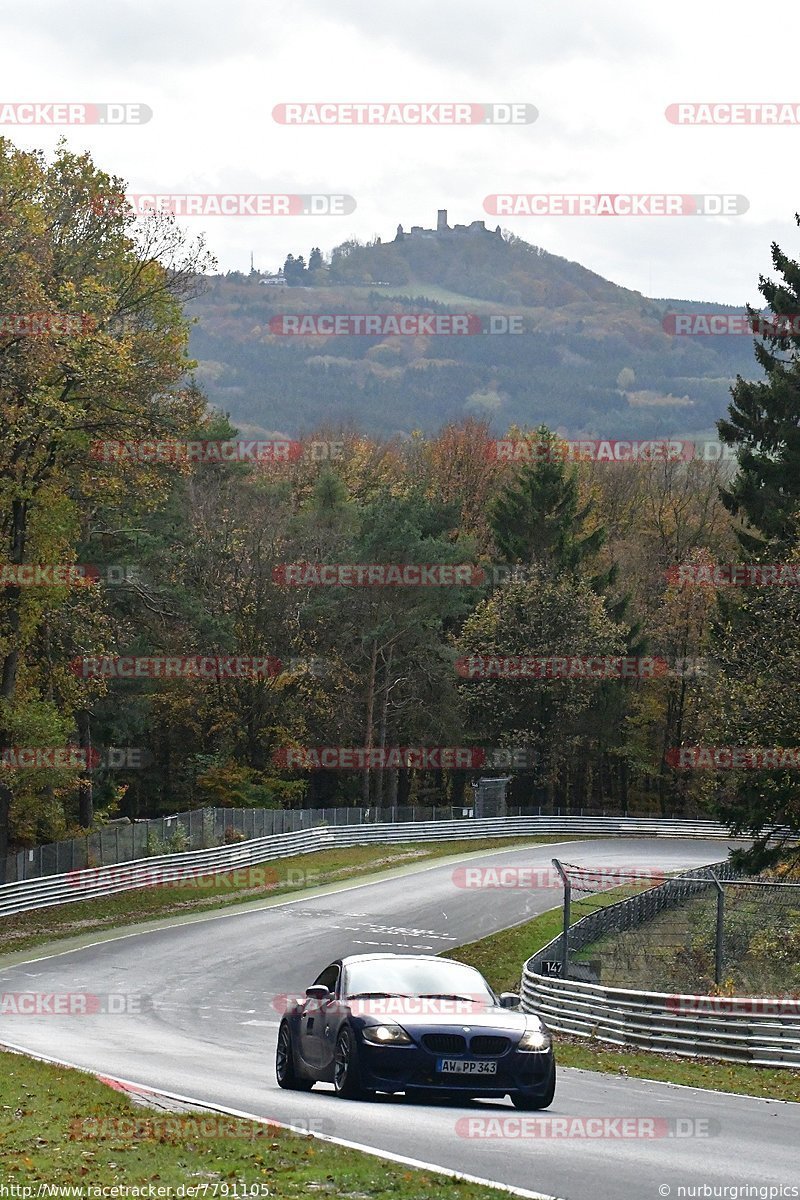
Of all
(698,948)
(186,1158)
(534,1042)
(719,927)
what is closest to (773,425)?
(698,948)

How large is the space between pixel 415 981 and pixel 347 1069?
1270mm

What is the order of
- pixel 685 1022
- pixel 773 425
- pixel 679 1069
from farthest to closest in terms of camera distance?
pixel 773 425 → pixel 685 1022 → pixel 679 1069

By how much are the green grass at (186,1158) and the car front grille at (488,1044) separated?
203 centimetres

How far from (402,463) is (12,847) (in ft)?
175

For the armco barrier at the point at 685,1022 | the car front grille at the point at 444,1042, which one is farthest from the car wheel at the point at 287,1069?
the armco barrier at the point at 685,1022

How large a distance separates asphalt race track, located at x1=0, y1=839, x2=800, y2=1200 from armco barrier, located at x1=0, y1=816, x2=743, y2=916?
→ 4266mm

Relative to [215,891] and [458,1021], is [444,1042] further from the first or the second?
[215,891]

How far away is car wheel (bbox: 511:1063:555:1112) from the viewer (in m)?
13.2

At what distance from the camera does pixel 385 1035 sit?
13.3m

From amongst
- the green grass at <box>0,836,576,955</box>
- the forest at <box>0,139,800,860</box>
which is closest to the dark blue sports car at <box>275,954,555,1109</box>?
the forest at <box>0,139,800,860</box>

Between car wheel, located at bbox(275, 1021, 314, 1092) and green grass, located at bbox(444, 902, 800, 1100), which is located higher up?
car wheel, located at bbox(275, 1021, 314, 1092)

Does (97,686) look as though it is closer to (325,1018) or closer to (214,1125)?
(325,1018)

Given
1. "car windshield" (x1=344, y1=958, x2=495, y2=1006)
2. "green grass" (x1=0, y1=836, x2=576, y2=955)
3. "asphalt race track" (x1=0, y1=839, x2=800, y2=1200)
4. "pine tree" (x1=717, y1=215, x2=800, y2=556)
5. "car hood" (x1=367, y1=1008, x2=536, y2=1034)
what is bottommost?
"green grass" (x1=0, y1=836, x2=576, y2=955)

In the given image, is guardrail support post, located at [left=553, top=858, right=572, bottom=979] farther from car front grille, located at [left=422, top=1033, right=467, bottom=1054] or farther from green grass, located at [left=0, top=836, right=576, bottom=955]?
green grass, located at [left=0, top=836, right=576, bottom=955]
